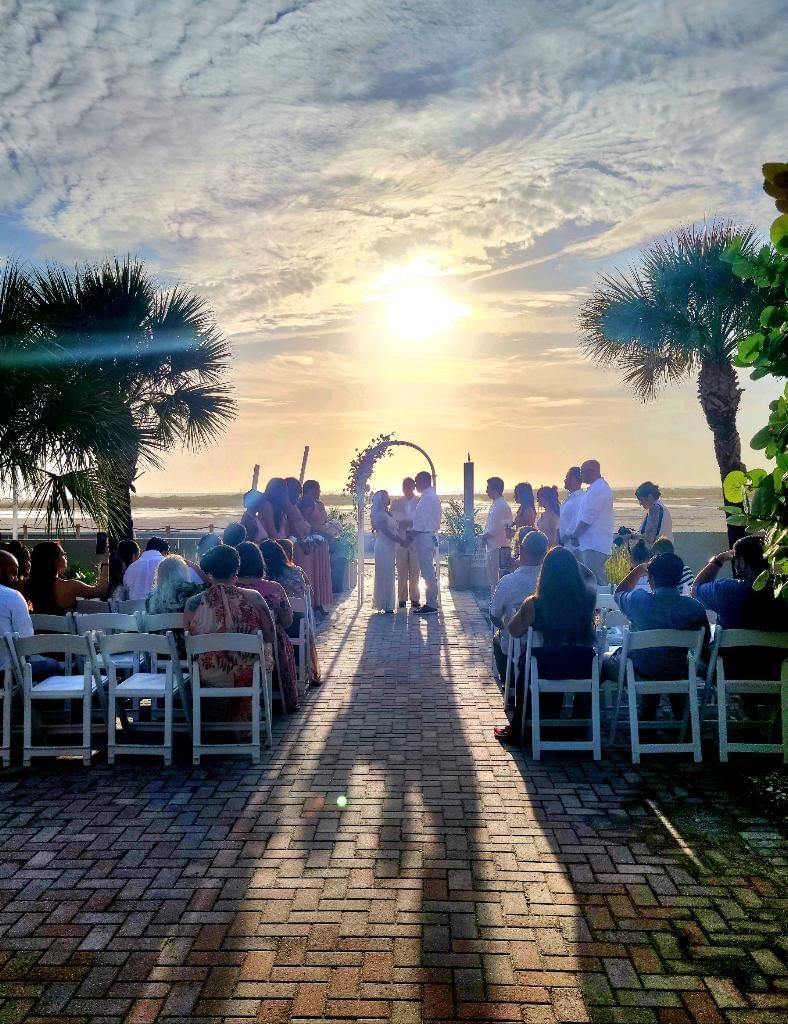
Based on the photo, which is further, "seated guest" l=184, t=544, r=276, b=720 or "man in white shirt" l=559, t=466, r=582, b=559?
"man in white shirt" l=559, t=466, r=582, b=559

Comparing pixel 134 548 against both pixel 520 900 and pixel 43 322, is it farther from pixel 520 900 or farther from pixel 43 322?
pixel 520 900

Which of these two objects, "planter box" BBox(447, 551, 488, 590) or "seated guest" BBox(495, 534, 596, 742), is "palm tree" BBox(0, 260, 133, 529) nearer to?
"seated guest" BBox(495, 534, 596, 742)

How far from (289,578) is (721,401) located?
9.24 metres

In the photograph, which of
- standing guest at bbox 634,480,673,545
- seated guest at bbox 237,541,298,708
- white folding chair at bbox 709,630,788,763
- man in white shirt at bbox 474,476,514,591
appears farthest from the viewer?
man in white shirt at bbox 474,476,514,591

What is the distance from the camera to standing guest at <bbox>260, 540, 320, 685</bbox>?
8.20m

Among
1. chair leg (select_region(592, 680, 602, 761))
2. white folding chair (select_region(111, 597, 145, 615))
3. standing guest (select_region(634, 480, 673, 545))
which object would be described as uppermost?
standing guest (select_region(634, 480, 673, 545))

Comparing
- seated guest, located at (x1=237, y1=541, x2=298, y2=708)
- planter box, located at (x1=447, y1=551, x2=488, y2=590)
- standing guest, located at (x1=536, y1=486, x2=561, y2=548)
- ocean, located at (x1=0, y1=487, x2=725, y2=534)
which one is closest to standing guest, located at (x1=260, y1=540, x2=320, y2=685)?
seated guest, located at (x1=237, y1=541, x2=298, y2=708)

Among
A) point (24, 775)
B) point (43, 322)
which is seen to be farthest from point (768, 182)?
point (43, 322)

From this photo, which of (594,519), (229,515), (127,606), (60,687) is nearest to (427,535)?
(594,519)

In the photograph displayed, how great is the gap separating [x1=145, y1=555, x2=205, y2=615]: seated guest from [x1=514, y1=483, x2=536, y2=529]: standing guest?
20.3ft

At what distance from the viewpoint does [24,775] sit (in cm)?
555

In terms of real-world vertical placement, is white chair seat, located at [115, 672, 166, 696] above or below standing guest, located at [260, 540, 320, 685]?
below

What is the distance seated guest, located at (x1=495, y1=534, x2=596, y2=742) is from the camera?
19.4ft

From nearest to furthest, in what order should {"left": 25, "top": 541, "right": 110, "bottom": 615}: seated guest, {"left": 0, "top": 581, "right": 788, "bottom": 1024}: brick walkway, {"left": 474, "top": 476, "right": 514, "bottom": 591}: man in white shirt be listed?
{"left": 0, "top": 581, "right": 788, "bottom": 1024}: brick walkway
{"left": 25, "top": 541, "right": 110, "bottom": 615}: seated guest
{"left": 474, "top": 476, "right": 514, "bottom": 591}: man in white shirt
